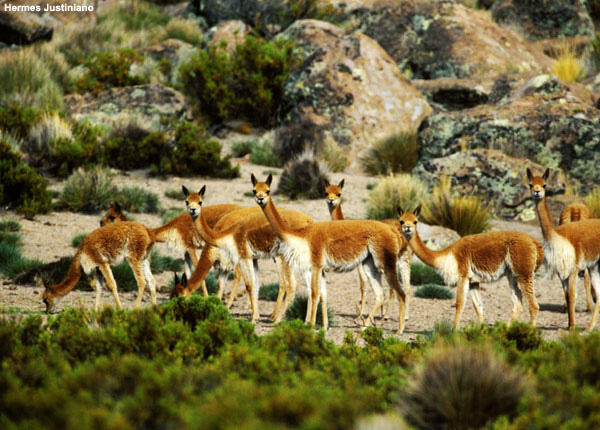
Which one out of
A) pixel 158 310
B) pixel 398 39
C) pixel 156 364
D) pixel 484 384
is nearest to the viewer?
pixel 484 384

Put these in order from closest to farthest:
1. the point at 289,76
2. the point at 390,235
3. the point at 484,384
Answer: the point at 484,384
the point at 390,235
the point at 289,76

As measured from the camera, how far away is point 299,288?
10117 millimetres

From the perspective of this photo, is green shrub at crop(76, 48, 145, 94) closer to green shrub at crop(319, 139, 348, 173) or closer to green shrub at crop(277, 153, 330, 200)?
green shrub at crop(319, 139, 348, 173)

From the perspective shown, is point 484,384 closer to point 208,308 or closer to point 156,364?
point 156,364

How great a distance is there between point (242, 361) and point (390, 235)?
3273 mm

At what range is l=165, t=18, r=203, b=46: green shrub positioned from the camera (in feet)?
87.9

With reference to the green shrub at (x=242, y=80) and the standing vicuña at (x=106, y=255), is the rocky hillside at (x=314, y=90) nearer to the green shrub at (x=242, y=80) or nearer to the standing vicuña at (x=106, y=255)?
the green shrub at (x=242, y=80)

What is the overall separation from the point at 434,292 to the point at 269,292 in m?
2.52

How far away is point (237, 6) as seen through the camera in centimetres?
2636

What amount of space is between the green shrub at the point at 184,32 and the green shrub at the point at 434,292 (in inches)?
769

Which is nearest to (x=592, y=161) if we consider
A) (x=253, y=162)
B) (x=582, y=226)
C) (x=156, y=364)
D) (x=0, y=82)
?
(x=582, y=226)

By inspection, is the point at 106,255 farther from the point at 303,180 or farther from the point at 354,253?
the point at 303,180

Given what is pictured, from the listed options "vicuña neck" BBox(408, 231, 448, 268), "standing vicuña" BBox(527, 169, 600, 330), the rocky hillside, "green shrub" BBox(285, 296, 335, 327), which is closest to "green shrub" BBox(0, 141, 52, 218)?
the rocky hillside

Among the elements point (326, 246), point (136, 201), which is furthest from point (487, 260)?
point (136, 201)
